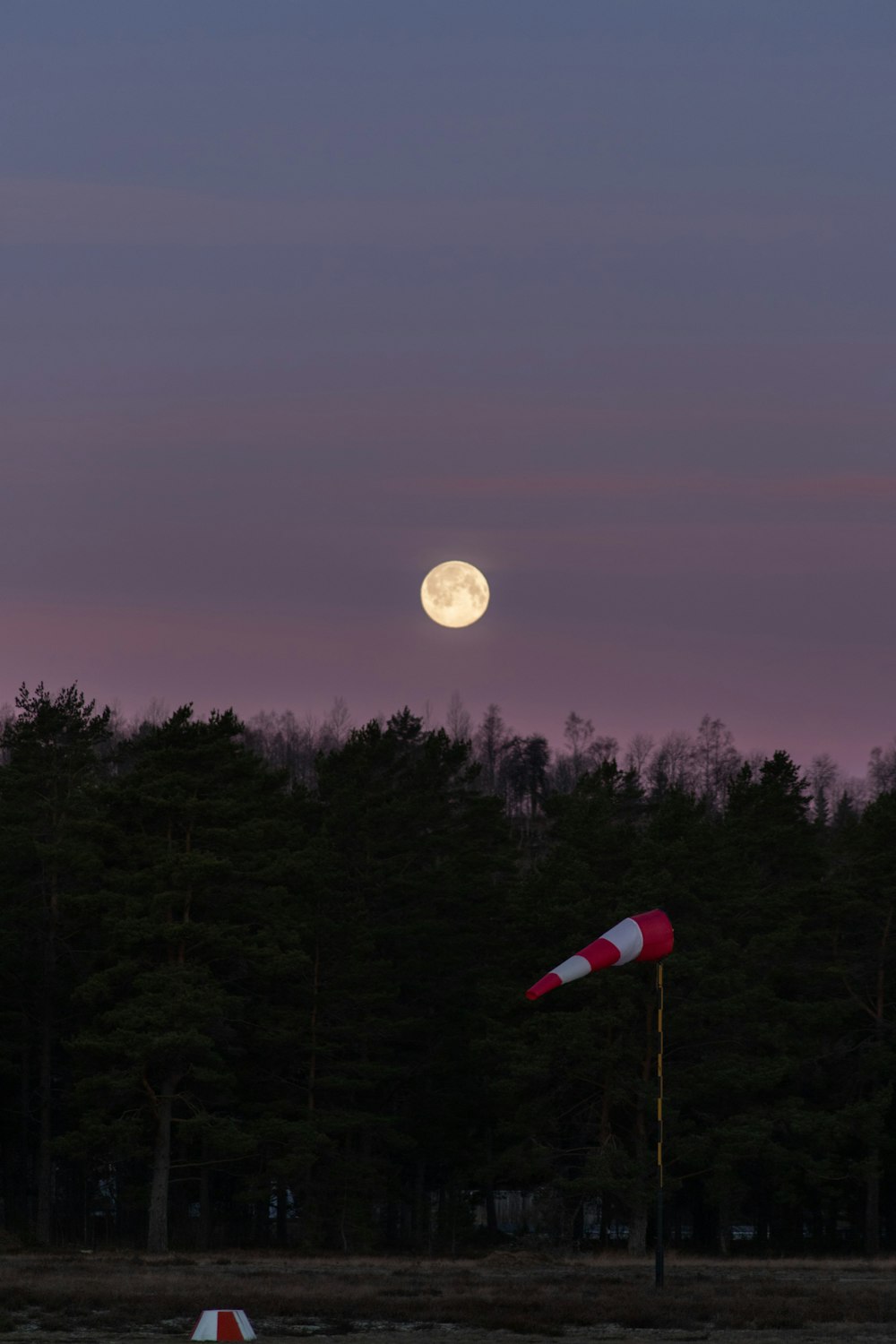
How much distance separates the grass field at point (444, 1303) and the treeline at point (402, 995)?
51.7ft

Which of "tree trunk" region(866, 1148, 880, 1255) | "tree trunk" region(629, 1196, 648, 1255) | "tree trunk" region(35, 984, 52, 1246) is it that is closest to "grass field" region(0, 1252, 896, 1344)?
"tree trunk" region(629, 1196, 648, 1255)

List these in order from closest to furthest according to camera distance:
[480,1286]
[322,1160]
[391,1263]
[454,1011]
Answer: [480,1286], [391,1263], [322,1160], [454,1011]

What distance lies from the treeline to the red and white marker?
102 feet

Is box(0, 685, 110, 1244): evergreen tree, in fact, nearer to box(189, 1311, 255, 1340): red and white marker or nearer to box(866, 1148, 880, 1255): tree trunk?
box(866, 1148, 880, 1255): tree trunk

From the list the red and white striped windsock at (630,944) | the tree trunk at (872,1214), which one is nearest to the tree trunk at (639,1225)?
the tree trunk at (872,1214)

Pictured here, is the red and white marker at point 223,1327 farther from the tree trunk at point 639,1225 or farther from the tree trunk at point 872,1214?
the tree trunk at point 872,1214

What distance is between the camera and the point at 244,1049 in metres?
60.2

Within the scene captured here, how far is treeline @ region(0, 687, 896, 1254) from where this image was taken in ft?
189

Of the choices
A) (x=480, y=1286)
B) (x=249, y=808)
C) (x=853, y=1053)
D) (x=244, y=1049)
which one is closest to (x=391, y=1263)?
(x=480, y=1286)

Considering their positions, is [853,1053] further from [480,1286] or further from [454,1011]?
[480,1286]

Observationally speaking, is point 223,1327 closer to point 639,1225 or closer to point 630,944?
point 630,944

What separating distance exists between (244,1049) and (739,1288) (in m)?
28.3

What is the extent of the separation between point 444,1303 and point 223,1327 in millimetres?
7493

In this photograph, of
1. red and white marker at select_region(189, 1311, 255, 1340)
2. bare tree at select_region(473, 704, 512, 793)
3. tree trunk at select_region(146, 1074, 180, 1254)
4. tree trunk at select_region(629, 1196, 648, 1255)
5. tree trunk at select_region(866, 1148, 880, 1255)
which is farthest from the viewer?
bare tree at select_region(473, 704, 512, 793)
